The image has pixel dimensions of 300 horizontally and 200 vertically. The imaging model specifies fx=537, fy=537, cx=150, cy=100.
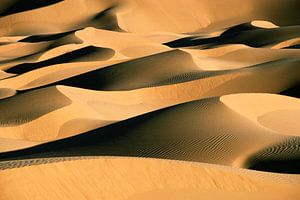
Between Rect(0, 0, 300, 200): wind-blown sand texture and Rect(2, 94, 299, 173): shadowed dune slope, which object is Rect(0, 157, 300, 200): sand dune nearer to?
Rect(0, 0, 300, 200): wind-blown sand texture

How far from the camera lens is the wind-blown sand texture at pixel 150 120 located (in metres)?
3.93

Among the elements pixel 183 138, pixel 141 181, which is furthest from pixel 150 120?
pixel 141 181

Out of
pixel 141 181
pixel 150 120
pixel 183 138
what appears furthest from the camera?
pixel 150 120

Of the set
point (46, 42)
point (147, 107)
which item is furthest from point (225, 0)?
point (147, 107)

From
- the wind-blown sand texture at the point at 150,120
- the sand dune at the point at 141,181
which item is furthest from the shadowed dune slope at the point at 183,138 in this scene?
the sand dune at the point at 141,181

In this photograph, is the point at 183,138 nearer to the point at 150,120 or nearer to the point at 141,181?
the point at 150,120

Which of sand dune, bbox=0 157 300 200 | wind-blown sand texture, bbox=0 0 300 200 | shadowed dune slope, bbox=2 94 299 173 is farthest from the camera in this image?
shadowed dune slope, bbox=2 94 299 173

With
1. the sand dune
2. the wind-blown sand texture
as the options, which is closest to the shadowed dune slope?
the wind-blown sand texture

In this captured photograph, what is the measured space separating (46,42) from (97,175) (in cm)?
2036

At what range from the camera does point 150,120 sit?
26.3ft

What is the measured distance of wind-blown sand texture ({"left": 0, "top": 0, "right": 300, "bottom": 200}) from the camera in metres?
3.93

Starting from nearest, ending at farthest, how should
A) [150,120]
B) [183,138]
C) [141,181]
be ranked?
[141,181] < [183,138] < [150,120]

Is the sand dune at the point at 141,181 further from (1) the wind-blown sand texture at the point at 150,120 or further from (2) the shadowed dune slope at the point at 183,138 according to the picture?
(2) the shadowed dune slope at the point at 183,138

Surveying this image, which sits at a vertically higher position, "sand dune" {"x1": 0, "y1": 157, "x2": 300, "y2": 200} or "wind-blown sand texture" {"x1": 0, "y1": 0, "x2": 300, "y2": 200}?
"sand dune" {"x1": 0, "y1": 157, "x2": 300, "y2": 200}
